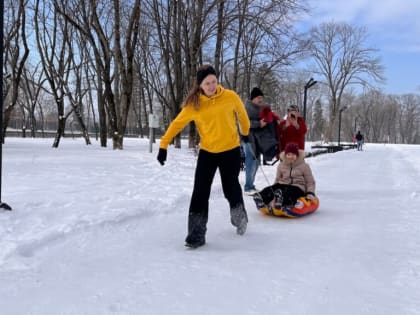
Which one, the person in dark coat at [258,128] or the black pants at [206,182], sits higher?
the person in dark coat at [258,128]

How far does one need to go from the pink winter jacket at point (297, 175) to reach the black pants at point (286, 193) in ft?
0.59

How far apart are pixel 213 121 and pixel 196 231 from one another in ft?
3.43

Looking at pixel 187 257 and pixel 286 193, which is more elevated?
pixel 286 193

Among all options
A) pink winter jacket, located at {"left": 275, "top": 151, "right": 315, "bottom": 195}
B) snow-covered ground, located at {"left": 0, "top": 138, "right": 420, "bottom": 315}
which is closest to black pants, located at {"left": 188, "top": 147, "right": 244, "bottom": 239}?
snow-covered ground, located at {"left": 0, "top": 138, "right": 420, "bottom": 315}

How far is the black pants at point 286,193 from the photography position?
4934 mm

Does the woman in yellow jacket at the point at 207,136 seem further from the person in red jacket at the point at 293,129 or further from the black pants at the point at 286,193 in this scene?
the person in red jacket at the point at 293,129

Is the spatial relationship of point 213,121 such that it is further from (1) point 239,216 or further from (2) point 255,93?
(2) point 255,93

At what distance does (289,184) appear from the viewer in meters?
5.38

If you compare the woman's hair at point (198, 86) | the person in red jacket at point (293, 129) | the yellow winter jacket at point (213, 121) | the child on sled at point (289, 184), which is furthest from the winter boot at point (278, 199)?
the woman's hair at point (198, 86)

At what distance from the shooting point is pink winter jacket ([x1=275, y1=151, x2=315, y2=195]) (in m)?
5.39

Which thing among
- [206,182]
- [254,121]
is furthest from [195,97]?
[254,121]

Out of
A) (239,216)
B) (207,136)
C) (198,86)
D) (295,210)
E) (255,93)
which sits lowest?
(295,210)

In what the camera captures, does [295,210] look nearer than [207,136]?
No

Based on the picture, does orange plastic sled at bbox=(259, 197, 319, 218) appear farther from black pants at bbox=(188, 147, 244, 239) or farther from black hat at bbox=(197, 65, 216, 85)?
black hat at bbox=(197, 65, 216, 85)
